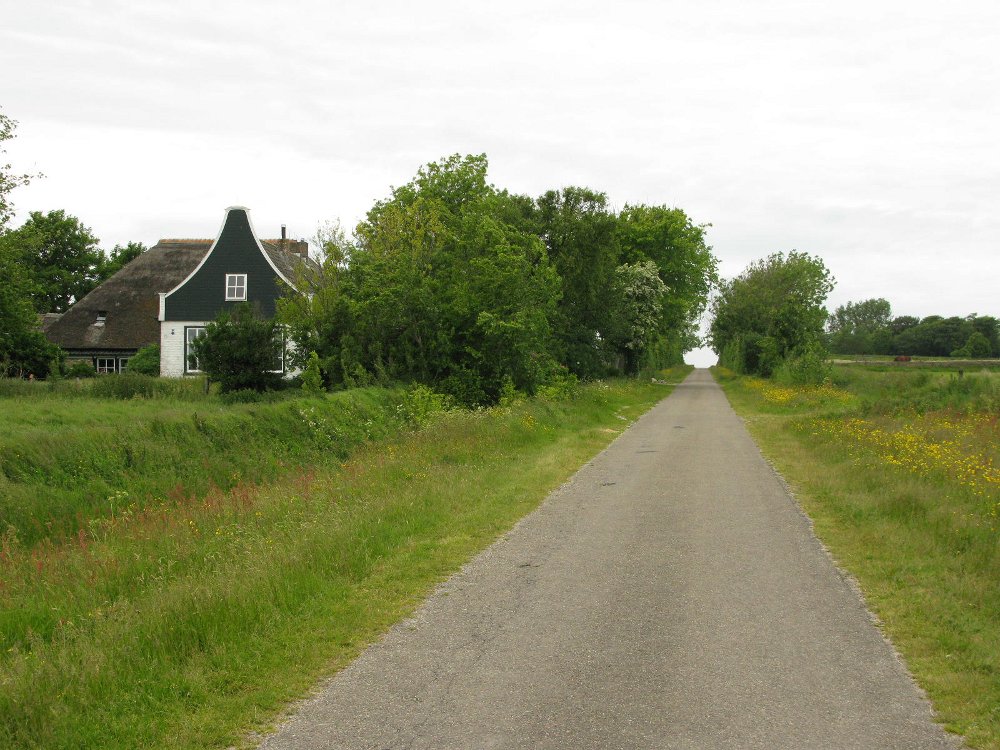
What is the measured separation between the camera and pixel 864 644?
21.2ft

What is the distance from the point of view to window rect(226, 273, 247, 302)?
4256cm

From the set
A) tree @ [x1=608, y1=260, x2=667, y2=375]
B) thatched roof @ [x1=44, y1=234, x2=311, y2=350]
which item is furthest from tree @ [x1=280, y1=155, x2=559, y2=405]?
tree @ [x1=608, y1=260, x2=667, y2=375]

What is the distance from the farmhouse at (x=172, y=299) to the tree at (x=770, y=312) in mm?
29960

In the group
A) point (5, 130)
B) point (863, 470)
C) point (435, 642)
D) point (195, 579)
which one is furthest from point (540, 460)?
point (5, 130)

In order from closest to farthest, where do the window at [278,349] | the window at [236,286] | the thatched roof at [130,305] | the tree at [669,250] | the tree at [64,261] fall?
1. the window at [278,349]
2. the window at [236,286]
3. the thatched roof at [130,305]
4. the tree at [669,250]
5. the tree at [64,261]

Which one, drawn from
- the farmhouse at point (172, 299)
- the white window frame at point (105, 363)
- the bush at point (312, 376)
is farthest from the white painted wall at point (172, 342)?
the bush at point (312, 376)

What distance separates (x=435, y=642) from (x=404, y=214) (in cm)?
2840

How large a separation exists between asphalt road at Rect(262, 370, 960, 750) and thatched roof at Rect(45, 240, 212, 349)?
40.2 metres

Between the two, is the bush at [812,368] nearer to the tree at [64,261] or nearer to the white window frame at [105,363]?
the white window frame at [105,363]

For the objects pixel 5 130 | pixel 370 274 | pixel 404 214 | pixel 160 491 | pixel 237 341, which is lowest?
pixel 160 491

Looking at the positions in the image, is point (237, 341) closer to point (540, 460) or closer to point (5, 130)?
point (540, 460)

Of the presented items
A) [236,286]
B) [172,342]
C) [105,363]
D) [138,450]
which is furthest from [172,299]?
[138,450]

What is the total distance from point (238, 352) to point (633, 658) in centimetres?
2070

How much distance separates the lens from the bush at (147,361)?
4094 centimetres
